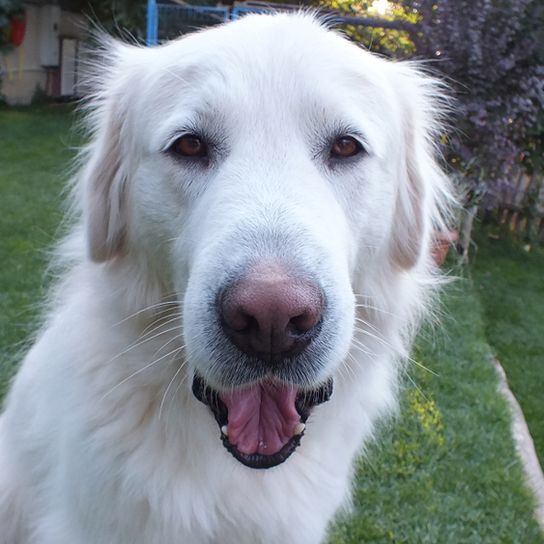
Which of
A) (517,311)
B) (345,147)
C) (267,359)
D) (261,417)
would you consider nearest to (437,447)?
(261,417)

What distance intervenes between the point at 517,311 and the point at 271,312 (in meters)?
6.16

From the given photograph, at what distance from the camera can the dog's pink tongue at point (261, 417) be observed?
6.66 ft

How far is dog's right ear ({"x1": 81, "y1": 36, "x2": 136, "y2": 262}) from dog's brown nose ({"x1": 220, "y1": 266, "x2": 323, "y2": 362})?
830mm

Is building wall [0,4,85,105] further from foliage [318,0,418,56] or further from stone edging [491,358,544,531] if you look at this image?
stone edging [491,358,544,531]

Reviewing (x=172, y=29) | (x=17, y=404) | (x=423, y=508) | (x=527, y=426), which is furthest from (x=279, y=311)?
(x=172, y=29)

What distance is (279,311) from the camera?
153 centimetres

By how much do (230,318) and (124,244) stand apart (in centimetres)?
87

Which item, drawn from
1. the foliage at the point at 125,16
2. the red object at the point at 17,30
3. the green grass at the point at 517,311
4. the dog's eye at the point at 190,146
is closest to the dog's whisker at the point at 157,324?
the dog's eye at the point at 190,146

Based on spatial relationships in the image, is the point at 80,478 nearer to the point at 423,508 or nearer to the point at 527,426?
the point at 423,508

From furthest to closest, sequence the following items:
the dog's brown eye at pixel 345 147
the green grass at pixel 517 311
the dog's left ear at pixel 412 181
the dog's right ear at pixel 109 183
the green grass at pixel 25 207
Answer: the green grass at pixel 517 311
the green grass at pixel 25 207
the dog's left ear at pixel 412 181
the dog's right ear at pixel 109 183
the dog's brown eye at pixel 345 147

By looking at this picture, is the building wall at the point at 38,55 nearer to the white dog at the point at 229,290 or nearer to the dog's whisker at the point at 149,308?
the white dog at the point at 229,290

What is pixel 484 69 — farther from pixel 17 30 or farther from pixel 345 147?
pixel 17 30

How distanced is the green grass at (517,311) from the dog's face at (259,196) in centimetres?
317

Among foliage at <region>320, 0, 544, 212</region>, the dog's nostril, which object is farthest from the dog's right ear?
foliage at <region>320, 0, 544, 212</region>
